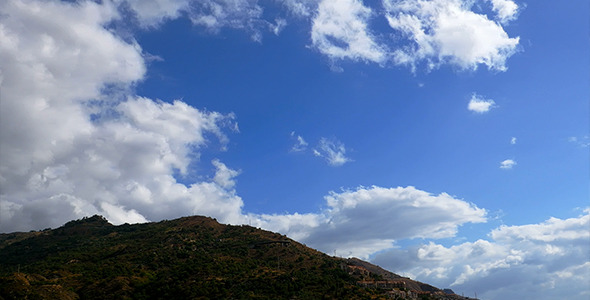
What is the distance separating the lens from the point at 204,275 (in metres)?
97.8

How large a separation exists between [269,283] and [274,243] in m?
48.4

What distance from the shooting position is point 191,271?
10075cm

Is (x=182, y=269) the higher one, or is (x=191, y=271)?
(x=182, y=269)

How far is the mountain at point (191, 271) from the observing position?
87.7m

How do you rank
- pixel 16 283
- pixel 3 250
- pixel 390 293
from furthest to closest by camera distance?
1. pixel 3 250
2. pixel 390 293
3. pixel 16 283

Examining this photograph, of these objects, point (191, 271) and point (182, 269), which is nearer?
point (191, 271)

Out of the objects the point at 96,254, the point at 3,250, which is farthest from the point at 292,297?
the point at 3,250

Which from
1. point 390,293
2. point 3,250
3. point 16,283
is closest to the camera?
point 16,283

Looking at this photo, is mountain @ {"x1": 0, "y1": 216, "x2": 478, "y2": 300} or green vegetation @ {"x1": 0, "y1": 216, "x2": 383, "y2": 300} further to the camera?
mountain @ {"x1": 0, "y1": 216, "x2": 478, "y2": 300}

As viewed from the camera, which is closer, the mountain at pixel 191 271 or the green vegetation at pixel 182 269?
the green vegetation at pixel 182 269

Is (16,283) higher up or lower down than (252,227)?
lower down

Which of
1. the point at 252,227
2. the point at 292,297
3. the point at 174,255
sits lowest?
the point at 292,297

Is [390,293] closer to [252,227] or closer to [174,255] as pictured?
[174,255]

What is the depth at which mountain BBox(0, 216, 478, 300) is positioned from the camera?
87688mm
